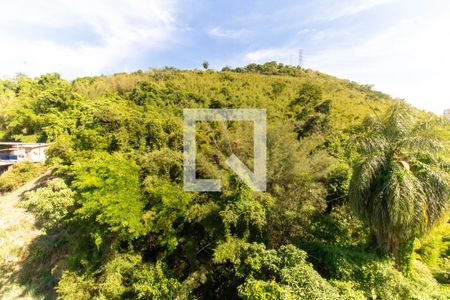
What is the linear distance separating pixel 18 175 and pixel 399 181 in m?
20.1

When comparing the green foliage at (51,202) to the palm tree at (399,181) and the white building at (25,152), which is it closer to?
the palm tree at (399,181)

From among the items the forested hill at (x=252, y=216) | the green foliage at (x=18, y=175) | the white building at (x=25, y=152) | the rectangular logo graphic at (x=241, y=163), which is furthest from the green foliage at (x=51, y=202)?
the white building at (x=25, y=152)

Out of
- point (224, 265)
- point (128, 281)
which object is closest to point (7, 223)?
point (128, 281)

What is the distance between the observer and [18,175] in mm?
14969

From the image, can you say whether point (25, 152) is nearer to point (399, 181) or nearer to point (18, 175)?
point (18, 175)

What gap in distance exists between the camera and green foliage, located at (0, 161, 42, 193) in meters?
14.4

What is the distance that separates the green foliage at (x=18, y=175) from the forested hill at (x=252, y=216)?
4.89m

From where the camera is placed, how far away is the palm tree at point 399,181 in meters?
4.21

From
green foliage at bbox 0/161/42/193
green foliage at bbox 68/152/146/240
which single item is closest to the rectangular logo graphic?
green foliage at bbox 68/152/146/240

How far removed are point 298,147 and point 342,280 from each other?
15.9ft

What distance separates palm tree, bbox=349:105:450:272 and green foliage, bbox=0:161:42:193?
62.1 feet

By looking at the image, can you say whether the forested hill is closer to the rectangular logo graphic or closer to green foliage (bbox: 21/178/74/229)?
green foliage (bbox: 21/178/74/229)

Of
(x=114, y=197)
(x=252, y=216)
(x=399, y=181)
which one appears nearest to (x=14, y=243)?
(x=114, y=197)

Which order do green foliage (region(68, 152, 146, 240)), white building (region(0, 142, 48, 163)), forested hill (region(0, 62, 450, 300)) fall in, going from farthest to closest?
1. white building (region(0, 142, 48, 163))
2. green foliage (region(68, 152, 146, 240))
3. forested hill (region(0, 62, 450, 300))
